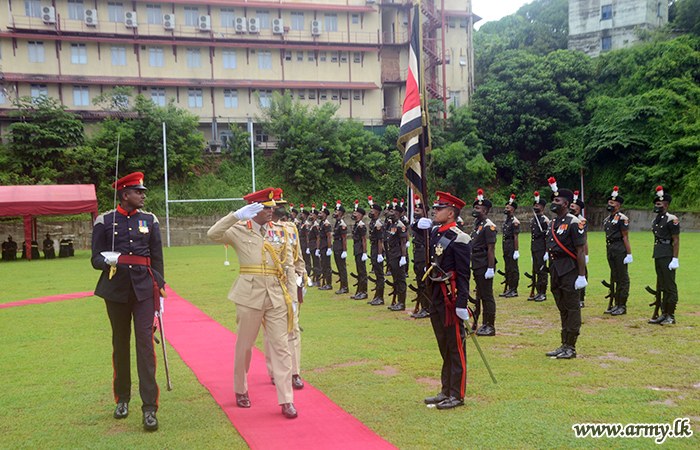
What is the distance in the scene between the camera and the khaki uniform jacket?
5.19 m

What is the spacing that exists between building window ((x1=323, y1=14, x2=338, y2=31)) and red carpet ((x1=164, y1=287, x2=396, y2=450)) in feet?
120

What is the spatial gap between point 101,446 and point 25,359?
3744mm

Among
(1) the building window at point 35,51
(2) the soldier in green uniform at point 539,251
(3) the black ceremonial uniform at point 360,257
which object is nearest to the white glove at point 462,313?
(2) the soldier in green uniform at point 539,251

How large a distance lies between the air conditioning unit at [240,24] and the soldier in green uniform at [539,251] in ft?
107

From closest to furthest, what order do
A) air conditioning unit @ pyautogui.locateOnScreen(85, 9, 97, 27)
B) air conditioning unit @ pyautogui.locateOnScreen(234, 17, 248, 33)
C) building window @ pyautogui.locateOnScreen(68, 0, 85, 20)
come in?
air conditioning unit @ pyautogui.locateOnScreen(85, 9, 97, 27)
building window @ pyautogui.locateOnScreen(68, 0, 85, 20)
air conditioning unit @ pyautogui.locateOnScreen(234, 17, 248, 33)

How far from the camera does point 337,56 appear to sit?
133 ft

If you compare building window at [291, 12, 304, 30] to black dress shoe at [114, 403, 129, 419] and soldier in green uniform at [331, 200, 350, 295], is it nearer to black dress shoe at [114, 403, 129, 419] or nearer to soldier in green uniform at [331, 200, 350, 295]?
soldier in green uniform at [331, 200, 350, 295]

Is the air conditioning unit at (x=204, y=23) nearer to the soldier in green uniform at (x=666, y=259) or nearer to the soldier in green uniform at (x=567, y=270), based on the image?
the soldier in green uniform at (x=666, y=259)

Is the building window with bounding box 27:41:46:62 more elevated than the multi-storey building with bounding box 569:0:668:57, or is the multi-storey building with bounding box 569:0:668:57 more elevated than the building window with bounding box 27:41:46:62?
the multi-storey building with bounding box 569:0:668:57

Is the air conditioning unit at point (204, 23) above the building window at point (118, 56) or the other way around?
above

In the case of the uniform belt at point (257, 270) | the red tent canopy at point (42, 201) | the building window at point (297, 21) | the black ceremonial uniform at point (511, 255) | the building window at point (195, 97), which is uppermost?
the building window at point (297, 21)

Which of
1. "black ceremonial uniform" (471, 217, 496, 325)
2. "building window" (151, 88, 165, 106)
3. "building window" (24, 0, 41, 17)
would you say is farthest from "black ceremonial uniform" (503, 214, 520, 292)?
"building window" (24, 0, 41, 17)

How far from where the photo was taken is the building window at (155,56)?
3753 cm

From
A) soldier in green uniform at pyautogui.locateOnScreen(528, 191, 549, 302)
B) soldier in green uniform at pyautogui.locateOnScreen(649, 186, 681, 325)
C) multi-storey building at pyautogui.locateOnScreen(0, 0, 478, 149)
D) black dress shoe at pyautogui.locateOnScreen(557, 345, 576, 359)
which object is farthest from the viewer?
multi-storey building at pyautogui.locateOnScreen(0, 0, 478, 149)
